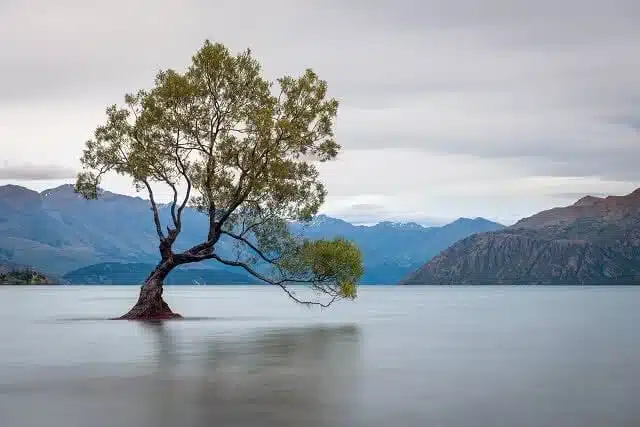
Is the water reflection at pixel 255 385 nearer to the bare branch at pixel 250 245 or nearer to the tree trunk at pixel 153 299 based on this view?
the bare branch at pixel 250 245

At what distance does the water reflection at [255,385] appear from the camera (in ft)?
92.7

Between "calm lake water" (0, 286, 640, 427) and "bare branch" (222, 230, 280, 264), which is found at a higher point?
"bare branch" (222, 230, 280, 264)

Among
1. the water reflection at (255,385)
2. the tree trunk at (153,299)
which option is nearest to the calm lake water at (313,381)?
the water reflection at (255,385)

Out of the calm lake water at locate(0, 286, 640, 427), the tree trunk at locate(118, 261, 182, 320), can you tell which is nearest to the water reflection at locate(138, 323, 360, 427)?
the calm lake water at locate(0, 286, 640, 427)

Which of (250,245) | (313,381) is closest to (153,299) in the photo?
(250,245)

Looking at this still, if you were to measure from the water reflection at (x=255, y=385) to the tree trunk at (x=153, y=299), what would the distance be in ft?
51.7

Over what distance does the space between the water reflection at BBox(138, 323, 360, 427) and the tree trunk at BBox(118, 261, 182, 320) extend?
15.8 m

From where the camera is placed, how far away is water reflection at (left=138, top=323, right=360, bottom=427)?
28250 millimetres

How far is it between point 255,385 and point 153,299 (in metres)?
48.8

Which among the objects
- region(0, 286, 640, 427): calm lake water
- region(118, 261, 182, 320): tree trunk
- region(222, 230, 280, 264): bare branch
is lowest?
region(0, 286, 640, 427): calm lake water

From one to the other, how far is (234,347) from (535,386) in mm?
26999

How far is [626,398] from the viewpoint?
34375mm

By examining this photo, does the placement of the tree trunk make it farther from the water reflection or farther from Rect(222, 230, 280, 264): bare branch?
the water reflection

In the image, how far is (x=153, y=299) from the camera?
3312 inches
